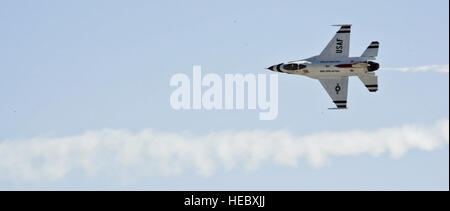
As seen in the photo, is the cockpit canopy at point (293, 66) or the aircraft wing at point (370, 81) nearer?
the aircraft wing at point (370, 81)

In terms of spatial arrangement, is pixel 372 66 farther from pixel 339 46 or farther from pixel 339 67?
pixel 339 46

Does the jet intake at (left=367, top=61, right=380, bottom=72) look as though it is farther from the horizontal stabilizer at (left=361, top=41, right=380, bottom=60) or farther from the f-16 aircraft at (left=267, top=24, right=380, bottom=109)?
the horizontal stabilizer at (left=361, top=41, right=380, bottom=60)

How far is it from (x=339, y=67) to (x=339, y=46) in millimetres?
3206

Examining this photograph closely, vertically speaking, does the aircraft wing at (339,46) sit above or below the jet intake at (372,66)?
above

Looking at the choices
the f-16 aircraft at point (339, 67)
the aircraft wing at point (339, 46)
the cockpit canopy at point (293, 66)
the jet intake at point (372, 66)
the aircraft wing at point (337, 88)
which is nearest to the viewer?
the jet intake at point (372, 66)

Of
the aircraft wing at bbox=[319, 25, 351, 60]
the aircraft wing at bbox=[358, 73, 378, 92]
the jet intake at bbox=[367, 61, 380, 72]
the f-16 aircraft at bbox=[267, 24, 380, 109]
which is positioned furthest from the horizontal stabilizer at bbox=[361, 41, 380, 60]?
the aircraft wing at bbox=[319, 25, 351, 60]

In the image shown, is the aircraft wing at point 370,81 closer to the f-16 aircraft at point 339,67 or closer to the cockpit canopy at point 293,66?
the f-16 aircraft at point 339,67

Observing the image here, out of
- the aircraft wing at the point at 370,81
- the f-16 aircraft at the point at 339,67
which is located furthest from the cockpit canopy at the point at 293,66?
the aircraft wing at the point at 370,81

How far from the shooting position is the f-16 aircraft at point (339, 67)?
297 ft

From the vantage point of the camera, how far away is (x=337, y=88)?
93.8m

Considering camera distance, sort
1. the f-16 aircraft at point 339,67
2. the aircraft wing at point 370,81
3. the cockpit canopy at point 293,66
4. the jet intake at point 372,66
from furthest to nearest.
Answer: the cockpit canopy at point 293,66 → the aircraft wing at point 370,81 → the f-16 aircraft at point 339,67 → the jet intake at point 372,66
